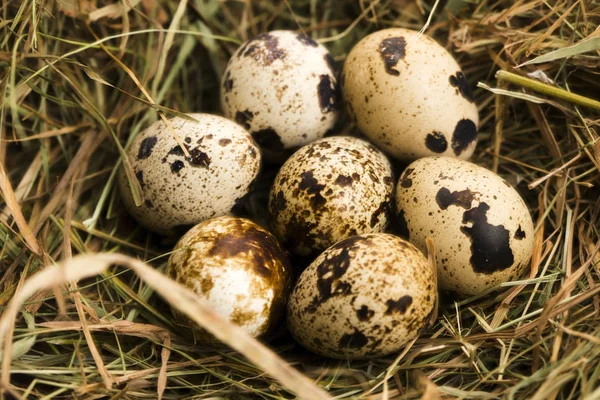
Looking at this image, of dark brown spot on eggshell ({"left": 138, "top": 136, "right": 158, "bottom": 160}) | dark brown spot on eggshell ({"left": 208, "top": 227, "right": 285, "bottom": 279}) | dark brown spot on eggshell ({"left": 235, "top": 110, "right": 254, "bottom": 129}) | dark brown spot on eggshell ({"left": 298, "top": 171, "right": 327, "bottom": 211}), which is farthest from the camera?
dark brown spot on eggshell ({"left": 235, "top": 110, "right": 254, "bottom": 129})

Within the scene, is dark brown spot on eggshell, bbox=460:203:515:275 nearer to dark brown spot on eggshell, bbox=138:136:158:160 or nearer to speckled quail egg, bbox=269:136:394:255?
speckled quail egg, bbox=269:136:394:255

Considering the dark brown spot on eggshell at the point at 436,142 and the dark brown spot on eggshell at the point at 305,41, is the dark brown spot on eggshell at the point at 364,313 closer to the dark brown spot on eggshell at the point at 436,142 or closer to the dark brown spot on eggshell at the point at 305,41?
the dark brown spot on eggshell at the point at 436,142

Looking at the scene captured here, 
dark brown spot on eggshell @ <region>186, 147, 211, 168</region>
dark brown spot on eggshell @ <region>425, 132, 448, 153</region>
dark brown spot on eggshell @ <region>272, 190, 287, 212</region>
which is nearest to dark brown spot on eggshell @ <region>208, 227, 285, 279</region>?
dark brown spot on eggshell @ <region>272, 190, 287, 212</region>

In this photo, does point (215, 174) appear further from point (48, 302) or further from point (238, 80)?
point (48, 302)

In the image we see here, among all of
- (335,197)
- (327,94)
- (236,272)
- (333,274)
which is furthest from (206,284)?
(327,94)

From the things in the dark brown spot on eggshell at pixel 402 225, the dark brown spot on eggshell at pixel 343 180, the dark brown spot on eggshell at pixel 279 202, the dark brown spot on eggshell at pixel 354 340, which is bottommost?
the dark brown spot on eggshell at pixel 354 340

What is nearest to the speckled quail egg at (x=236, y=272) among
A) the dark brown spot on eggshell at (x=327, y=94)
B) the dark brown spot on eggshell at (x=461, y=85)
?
the dark brown spot on eggshell at (x=327, y=94)

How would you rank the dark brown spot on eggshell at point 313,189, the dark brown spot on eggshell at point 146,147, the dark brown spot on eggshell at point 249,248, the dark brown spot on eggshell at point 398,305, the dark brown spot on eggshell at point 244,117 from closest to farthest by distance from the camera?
the dark brown spot on eggshell at point 398,305 < the dark brown spot on eggshell at point 249,248 < the dark brown spot on eggshell at point 313,189 < the dark brown spot on eggshell at point 146,147 < the dark brown spot on eggshell at point 244,117
